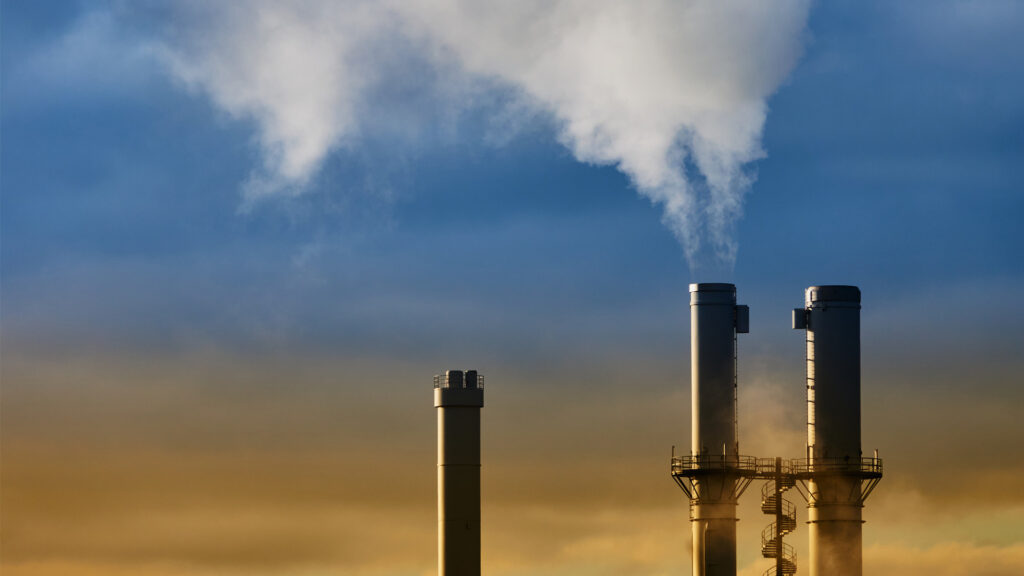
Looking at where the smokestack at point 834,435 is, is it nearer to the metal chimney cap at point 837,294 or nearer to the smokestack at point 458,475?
the metal chimney cap at point 837,294

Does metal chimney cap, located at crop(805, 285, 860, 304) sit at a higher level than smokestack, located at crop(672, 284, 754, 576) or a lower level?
higher

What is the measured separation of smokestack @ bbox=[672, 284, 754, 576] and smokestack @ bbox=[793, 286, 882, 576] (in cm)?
355

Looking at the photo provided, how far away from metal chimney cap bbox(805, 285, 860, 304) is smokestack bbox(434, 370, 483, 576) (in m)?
17.9

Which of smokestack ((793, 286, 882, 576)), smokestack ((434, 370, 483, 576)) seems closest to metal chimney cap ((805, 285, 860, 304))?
smokestack ((793, 286, 882, 576))

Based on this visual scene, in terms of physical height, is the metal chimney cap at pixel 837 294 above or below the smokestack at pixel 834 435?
above

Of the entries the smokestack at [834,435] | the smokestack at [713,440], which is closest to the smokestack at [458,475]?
the smokestack at [713,440]

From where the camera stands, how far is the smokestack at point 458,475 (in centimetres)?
11369

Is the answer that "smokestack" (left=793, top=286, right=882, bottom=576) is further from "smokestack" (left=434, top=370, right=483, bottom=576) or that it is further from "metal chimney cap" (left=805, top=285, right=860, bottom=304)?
"smokestack" (left=434, top=370, right=483, bottom=576)

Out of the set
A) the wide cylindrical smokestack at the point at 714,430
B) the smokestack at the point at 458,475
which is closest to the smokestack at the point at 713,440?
the wide cylindrical smokestack at the point at 714,430

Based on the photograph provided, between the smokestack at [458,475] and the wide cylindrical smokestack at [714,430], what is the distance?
36.1 feet

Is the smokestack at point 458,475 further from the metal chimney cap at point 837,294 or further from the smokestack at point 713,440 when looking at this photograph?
the metal chimney cap at point 837,294

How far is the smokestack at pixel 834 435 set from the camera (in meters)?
112

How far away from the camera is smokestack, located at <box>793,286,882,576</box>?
112 m

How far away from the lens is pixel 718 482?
113000 millimetres
